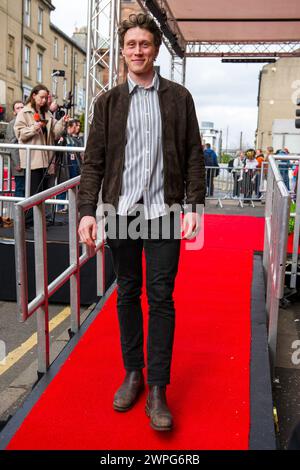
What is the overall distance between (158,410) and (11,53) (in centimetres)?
3583

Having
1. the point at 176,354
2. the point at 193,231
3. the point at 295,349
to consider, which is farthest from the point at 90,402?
the point at 295,349

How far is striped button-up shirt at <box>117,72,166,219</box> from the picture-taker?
2.42 m

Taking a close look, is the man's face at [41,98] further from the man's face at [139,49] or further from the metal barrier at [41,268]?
the man's face at [139,49]

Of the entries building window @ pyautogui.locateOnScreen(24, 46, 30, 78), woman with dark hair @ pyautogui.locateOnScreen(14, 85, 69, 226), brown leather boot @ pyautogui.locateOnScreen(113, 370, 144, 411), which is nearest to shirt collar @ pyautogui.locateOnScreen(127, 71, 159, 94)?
brown leather boot @ pyautogui.locateOnScreen(113, 370, 144, 411)

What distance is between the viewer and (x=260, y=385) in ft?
9.55

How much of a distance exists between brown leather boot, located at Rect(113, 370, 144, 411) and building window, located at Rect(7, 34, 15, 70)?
34.5m

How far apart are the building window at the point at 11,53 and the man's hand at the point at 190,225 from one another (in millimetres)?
34548

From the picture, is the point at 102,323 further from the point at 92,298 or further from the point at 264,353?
the point at 92,298

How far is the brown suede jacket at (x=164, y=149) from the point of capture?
243 centimetres

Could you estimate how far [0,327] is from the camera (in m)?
5.33

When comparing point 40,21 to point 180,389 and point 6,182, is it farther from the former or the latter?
point 180,389

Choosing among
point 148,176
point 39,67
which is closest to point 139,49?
point 148,176

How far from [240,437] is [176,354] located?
97cm

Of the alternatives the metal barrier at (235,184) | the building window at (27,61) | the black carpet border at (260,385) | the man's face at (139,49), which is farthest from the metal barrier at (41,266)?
the building window at (27,61)
